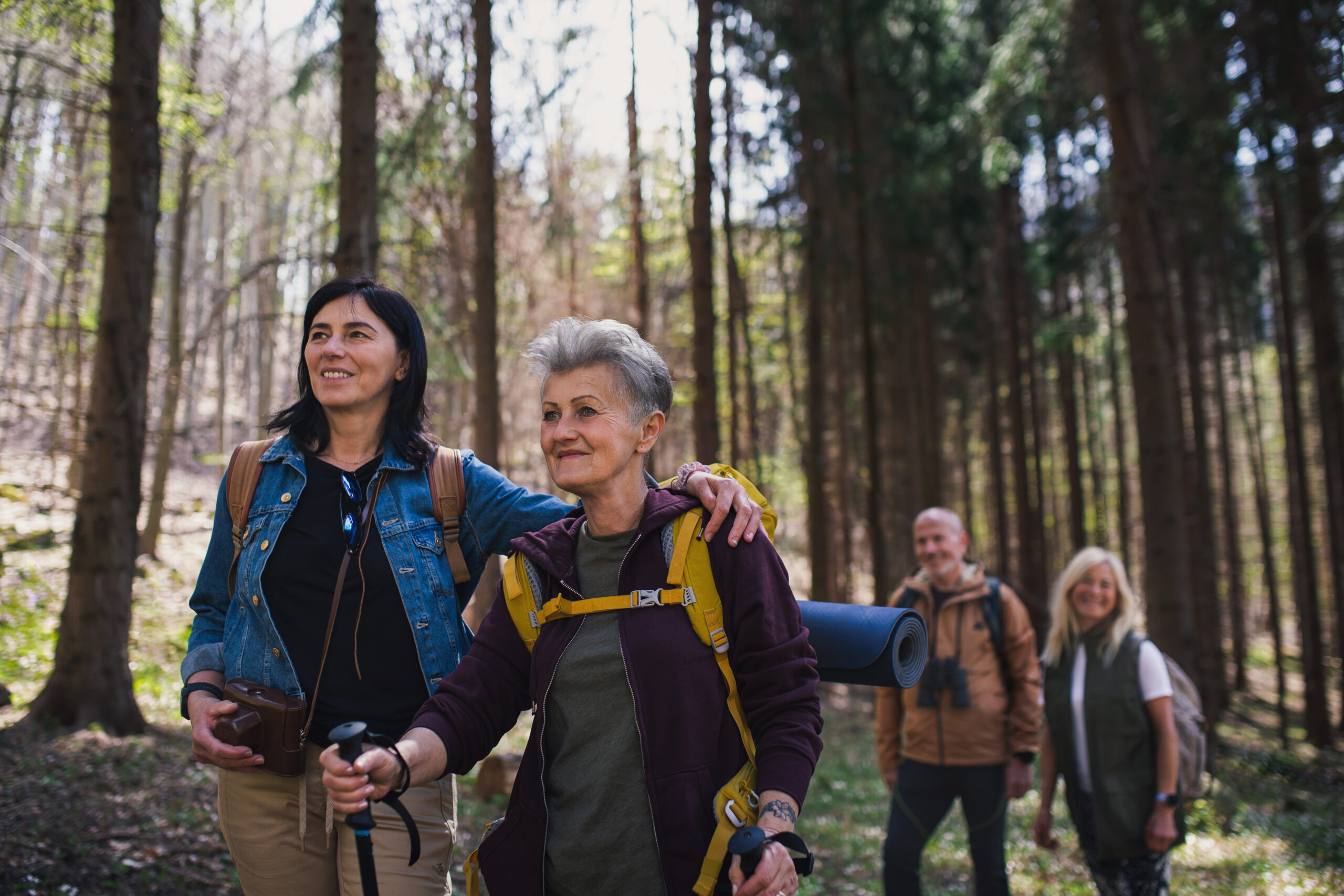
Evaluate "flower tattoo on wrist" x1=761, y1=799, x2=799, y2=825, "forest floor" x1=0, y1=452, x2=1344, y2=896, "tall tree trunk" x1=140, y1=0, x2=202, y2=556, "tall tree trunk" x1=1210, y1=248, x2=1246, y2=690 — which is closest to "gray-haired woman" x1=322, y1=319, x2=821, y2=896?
"flower tattoo on wrist" x1=761, y1=799, x2=799, y2=825

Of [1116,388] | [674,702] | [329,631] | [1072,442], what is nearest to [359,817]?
[329,631]

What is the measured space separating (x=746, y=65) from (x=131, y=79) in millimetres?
12450

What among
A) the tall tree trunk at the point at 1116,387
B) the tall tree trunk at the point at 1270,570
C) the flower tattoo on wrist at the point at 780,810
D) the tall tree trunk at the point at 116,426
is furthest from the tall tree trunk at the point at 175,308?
the tall tree trunk at the point at 1270,570

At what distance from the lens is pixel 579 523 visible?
238 centimetres

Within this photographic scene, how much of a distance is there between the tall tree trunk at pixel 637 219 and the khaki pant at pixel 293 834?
1062 cm

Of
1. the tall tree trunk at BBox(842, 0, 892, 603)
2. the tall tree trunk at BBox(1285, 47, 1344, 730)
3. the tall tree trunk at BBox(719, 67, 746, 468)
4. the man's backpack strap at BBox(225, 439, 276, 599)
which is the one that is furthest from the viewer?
the tall tree trunk at BBox(719, 67, 746, 468)

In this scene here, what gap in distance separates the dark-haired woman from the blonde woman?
134 inches

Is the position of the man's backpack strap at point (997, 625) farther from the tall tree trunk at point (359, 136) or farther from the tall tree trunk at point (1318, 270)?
the tall tree trunk at point (1318, 270)

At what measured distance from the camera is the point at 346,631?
238 centimetres

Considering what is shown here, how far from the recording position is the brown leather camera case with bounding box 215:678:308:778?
2240 millimetres

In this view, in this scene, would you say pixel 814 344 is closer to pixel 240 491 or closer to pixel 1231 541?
pixel 240 491

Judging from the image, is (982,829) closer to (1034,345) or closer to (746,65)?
(746,65)

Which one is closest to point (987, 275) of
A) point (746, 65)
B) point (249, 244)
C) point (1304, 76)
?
→ point (746, 65)

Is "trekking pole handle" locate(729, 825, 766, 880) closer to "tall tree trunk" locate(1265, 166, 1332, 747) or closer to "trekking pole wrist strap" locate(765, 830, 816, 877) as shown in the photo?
"trekking pole wrist strap" locate(765, 830, 816, 877)
